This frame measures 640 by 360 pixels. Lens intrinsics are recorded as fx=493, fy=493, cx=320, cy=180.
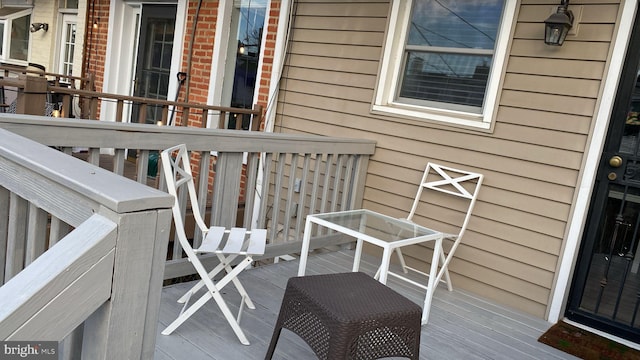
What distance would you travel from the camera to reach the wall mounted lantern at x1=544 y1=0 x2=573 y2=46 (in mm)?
2875

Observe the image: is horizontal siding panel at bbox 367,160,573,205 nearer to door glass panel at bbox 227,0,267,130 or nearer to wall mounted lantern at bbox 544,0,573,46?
wall mounted lantern at bbox 544,0,573,46

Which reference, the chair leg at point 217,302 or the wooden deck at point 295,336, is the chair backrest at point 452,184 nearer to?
the wooden deck at point 295,336

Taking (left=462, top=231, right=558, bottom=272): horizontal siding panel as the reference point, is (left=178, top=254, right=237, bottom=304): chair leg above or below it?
below

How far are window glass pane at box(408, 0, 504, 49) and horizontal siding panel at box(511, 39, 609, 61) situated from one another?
232mm

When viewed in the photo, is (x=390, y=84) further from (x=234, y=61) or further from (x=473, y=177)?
(x=234, y=61)

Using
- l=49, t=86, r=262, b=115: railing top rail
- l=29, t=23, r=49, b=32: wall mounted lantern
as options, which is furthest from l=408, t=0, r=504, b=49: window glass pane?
l=29, t=23, r=49, b=32: wall mounted lantern

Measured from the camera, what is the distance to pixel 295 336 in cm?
245

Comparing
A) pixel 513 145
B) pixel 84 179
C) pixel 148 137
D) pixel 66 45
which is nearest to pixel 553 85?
pixel 513 145

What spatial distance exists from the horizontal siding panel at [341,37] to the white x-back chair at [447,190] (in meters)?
1.13

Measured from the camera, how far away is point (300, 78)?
443cm

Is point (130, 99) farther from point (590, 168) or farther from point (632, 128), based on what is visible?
point (632, 128)

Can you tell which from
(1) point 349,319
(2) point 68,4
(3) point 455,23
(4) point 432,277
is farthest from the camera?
(2) point 68,4

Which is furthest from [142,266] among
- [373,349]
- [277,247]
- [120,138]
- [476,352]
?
[277,247]

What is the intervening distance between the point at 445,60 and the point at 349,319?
2.51m
